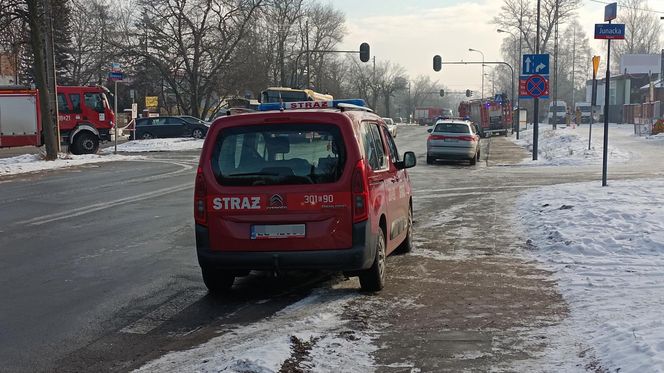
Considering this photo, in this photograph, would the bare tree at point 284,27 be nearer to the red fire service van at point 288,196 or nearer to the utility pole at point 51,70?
the utility pole at point 51,70

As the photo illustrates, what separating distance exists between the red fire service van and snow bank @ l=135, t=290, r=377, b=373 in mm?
601

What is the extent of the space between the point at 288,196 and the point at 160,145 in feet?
114

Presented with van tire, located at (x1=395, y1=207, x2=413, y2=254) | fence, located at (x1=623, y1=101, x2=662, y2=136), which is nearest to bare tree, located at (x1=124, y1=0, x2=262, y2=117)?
fence, located at (x1=623, y1=101, x2=662, y2=136)

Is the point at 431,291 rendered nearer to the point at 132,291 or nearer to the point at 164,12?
the point at 132,291

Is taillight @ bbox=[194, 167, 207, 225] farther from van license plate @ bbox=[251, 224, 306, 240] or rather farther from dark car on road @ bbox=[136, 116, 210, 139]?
dark car on road @ bbox=[136, 116, 210, 139]

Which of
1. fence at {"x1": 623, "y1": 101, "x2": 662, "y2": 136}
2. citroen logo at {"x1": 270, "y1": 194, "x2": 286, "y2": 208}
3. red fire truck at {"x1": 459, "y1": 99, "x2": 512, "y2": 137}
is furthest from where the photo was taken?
red fire truck at {"x1": 459, "y1": 99, "x2": 512, "y2": 137}

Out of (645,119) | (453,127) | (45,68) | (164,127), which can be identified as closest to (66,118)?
(45,68)

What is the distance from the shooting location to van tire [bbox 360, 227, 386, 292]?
6.93 metres

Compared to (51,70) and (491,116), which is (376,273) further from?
(491,116)

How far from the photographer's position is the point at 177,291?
23.8 feet

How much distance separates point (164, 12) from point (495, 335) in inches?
1904

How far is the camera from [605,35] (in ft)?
45.4

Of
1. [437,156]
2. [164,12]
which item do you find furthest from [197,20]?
[437,156]

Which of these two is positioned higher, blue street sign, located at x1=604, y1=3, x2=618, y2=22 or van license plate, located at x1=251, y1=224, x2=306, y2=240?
blue street sign, located at x1=604, y1=3, x2=618, y2=22
